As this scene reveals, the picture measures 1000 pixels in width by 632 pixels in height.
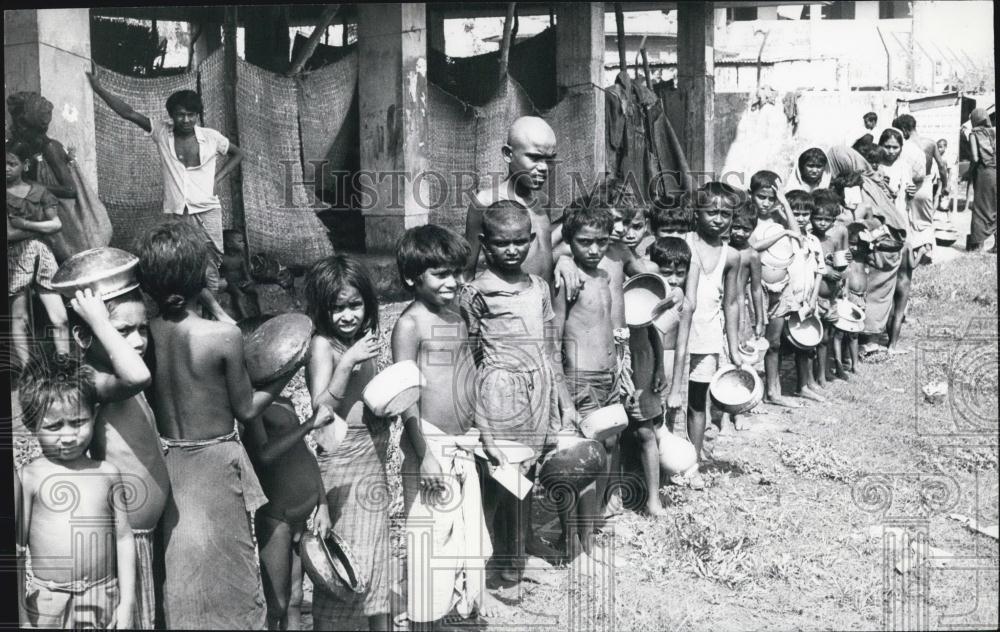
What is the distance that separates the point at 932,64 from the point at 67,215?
429cm

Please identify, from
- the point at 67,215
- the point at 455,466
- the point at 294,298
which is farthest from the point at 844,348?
the point at 67,215

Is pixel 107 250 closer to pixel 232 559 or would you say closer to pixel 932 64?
pixel 232 559

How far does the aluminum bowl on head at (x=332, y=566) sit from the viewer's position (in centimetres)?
Result: 352

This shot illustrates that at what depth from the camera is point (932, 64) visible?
5312 mm

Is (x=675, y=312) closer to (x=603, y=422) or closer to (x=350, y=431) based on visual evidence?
(x=603, y=422)

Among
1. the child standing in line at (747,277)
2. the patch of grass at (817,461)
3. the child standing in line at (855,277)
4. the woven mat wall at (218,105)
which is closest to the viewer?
the patch of grass at (817,461)

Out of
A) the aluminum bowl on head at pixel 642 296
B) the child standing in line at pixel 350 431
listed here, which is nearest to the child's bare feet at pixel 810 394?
the aluminum bowl on head at pixel 642 296

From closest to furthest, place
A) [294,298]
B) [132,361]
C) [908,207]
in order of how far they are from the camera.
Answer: [132,361] → [294,298] → [908,207]

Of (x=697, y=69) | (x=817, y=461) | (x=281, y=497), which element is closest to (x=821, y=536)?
(x=817, y=461)

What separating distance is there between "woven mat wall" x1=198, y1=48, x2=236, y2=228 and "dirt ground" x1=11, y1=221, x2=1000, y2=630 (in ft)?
1.87

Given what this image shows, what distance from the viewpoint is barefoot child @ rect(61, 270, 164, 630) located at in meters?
3.28

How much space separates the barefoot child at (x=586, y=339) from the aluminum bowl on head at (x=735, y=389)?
97cm

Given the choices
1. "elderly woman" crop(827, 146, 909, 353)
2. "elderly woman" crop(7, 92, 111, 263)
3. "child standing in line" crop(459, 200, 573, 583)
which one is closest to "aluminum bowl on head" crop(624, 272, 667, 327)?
"child standing in line" crop(459, 200, 573, 583)

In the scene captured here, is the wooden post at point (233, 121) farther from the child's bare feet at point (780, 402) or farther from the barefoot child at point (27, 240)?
the child's bare feet at point (780, 402)
